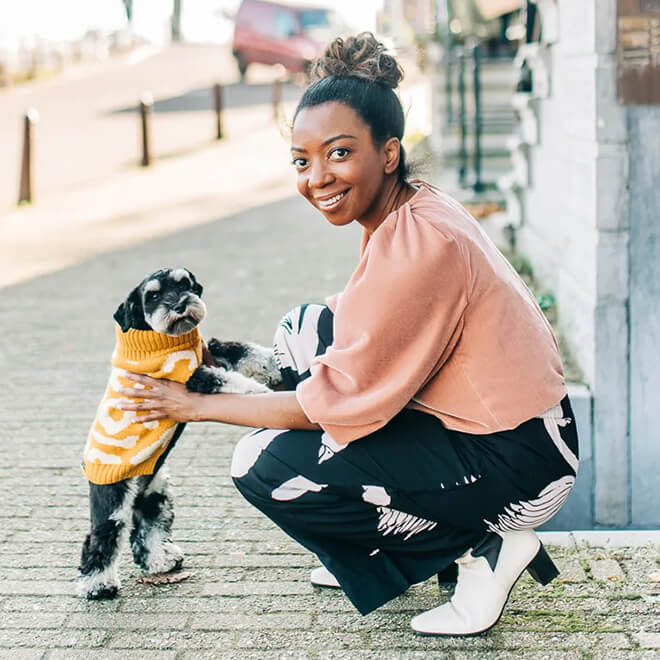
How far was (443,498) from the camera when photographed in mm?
3219

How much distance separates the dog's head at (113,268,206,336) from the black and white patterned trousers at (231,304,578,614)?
411 millimetres

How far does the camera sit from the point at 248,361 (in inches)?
149

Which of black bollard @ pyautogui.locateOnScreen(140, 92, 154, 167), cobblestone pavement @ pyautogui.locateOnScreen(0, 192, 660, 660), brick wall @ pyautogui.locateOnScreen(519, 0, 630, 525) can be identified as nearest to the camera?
cobblestone pavement @ pyautogui.locateOnScreen(0, 192, 660, 660)

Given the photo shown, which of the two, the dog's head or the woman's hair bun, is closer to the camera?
the woman's hair bun

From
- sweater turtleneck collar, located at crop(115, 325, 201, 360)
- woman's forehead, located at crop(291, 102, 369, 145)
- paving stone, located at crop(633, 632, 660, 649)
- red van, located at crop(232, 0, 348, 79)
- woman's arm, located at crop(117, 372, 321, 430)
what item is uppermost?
red van, located at crop(232, 0, 348, 79)

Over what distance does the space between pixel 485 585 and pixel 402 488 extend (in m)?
0.42

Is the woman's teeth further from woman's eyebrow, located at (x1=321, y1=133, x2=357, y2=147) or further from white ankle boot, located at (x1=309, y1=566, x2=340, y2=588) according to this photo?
white ankle boot, located at (x1=309, y1=566, x2=340, y2=588)

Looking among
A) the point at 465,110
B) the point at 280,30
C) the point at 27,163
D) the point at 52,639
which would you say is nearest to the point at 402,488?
the point at 52,639

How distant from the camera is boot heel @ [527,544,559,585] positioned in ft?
11.2

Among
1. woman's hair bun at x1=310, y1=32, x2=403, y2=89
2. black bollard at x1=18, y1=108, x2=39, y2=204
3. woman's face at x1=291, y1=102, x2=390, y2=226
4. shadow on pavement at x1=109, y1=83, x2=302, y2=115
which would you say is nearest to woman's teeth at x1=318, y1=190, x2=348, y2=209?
woman's face at x1=291, y1=102, x2=390, y2=226

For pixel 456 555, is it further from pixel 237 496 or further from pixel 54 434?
pixel 54 434

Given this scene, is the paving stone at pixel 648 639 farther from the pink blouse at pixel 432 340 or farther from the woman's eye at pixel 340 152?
the woman's eye at pixel 340 152

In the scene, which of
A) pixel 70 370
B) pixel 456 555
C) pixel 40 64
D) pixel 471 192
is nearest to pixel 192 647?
pixel 456 555

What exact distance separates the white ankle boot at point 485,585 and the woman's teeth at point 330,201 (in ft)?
3.60
